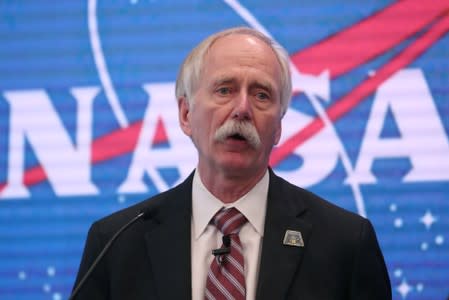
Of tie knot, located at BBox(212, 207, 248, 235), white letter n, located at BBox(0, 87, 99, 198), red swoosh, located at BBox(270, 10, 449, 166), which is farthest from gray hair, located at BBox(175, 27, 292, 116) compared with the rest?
white letter n, located at BBox(0, 87, 99, 198)

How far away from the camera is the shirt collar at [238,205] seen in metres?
2.27

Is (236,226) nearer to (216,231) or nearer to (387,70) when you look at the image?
(216,231)

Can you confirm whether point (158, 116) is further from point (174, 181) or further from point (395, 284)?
point (395, 284)

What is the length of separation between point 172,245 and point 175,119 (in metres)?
1.30

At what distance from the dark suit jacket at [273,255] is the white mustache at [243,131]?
0.20 meters

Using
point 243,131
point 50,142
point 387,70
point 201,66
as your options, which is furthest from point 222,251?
point 50,142

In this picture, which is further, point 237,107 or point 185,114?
point 185,114

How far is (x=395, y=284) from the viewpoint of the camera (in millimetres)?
3301

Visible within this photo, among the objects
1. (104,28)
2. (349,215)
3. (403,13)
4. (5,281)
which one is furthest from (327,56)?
(5,281)

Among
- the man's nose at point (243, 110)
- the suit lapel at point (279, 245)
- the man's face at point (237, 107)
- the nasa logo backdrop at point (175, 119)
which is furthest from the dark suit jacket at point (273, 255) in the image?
the nasa logo backdrop at point (175, 119)

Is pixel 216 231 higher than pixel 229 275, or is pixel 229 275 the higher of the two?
pixel 216 231

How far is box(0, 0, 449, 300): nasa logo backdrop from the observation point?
3334 mm

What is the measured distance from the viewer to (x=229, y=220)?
2260 mm

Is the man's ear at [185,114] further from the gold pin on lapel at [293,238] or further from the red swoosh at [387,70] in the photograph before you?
the red swoosh at [387,70]
